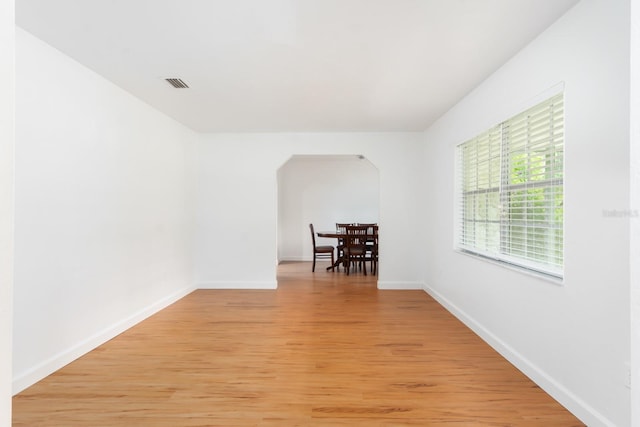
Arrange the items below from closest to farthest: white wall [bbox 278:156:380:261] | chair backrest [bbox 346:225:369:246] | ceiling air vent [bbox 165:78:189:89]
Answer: ceiling air vent [bbox 165:78:189:89] < chair backrest [bbox 346:225:369:246] < white wall [bbox 278:156:380:261]

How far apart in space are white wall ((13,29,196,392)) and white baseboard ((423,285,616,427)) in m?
3.47

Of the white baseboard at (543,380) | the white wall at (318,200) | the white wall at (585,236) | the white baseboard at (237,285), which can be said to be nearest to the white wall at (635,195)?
the white wall at (585,236)

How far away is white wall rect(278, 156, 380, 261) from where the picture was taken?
8.83 m

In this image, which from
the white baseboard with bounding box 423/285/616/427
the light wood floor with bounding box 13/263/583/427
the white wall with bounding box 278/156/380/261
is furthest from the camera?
the white wall with bounding box 278/156/380/261

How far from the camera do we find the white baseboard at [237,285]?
545 centimetres

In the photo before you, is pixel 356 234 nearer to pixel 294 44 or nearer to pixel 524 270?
pixel 524 270

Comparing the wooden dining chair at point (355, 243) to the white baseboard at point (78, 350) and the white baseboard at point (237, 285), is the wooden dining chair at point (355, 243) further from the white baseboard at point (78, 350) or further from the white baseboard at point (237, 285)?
the white baseboard at point (78, 350)

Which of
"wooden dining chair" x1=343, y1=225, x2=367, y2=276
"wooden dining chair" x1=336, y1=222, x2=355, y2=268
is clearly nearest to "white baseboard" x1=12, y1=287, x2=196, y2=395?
"wooden dining chair" x1=343, y1=225, x2=367, y2=276

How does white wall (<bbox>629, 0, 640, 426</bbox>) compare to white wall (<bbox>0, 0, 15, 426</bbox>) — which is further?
white wall (<bbox>629, 0, 640, 426</bbox>)

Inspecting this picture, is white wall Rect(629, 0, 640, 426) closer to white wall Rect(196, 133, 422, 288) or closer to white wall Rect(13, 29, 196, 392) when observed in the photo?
white wall Rect(13, 29, 196, 392)

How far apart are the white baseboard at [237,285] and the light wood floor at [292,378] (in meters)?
1.36

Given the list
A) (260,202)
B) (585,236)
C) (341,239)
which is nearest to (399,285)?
(341,239)

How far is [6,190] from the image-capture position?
2.89 ft

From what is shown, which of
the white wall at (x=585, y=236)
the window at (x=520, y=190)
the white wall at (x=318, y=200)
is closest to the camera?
the white wall at (x=585, y=236)
